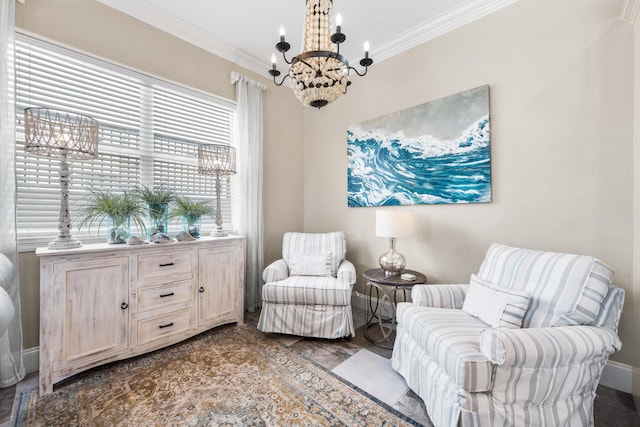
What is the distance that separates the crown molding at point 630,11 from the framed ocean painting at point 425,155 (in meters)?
0.79

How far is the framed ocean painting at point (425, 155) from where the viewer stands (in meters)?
2.26

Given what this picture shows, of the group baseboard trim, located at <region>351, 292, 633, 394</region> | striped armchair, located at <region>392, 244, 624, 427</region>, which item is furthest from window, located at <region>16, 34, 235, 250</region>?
baseboard trim, located at <region>351, 292, 633, 394</region>

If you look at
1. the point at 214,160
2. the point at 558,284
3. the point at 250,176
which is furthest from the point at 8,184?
the point at 558,284

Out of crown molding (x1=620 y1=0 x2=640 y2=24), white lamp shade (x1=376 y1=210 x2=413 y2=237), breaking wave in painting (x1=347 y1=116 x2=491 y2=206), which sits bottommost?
white lamp shade (x1=376 y1=210 x2=413 y2=237)

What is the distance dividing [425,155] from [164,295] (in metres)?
2.64

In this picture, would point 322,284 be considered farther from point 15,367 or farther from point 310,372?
point 15,367

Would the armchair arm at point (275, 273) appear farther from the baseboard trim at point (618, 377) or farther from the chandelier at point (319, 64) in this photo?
the baseboard trim at point (618, 377)

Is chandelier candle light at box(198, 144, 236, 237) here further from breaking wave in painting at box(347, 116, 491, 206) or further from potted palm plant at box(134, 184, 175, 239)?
breaking wave in painting at box(347, 116, 491, 206)

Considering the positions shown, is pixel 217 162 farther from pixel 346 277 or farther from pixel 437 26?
pixel 437 26

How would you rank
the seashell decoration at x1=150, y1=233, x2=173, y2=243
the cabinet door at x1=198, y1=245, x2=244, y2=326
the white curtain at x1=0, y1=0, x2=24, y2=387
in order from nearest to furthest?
the white curtain at x1=0, y1=0, x2=24, y2=387 → the seashell decoration at x1=150, y1=233, x2=173, y2=243 → the cabinet door at x1=198, y1=245, x2=244, y2=326

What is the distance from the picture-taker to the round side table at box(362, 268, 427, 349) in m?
2.21

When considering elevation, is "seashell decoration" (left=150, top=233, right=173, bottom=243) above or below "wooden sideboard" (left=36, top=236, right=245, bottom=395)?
above

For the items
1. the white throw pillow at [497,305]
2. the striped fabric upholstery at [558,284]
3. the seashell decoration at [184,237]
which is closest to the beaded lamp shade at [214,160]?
the seashell decoration at [184,237]

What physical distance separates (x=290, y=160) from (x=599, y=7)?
9.88ft
